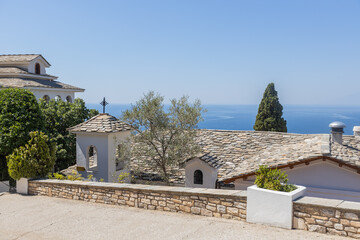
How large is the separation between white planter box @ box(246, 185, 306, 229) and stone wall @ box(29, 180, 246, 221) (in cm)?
25

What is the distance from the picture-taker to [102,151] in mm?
15812

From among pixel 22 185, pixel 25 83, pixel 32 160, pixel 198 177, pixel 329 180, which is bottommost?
pixel 198 177

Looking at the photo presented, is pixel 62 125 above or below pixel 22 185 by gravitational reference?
above

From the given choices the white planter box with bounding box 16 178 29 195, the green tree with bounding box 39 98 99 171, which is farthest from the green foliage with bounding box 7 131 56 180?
the green tree with bounding box 39 98 99 171

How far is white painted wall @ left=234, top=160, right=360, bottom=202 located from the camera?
12445 mm

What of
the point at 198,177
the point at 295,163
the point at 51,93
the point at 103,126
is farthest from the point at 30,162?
the point at 51,93

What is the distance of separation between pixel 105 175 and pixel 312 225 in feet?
37.0

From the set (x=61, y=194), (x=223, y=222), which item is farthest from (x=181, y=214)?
(x=61, y=194)

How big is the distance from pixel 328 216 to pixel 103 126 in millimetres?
11858

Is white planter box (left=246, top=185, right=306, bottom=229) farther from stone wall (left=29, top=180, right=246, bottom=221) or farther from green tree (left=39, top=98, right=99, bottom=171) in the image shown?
green tree (left=39, top=98, right=99, bottom=171)

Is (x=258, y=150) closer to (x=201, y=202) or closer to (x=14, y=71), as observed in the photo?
(x=201, y=202)

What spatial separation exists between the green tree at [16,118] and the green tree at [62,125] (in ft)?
22.3

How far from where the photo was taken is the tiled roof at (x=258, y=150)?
43.9 feet

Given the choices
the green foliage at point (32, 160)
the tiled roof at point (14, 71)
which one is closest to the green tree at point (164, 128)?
the green foliage at point (32, 160)
